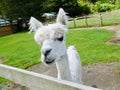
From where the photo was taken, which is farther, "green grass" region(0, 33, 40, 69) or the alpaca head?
"green grass" region(0, 33, 40, 69)

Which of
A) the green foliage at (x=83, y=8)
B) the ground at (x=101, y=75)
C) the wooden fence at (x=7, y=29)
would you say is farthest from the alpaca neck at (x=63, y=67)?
the green foliage at (x=83, y=8)

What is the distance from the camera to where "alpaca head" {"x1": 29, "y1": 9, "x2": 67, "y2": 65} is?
2.69 m

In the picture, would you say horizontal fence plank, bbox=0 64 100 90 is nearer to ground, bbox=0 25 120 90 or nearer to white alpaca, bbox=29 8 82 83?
white alpaca, bbox=29 8 82 83

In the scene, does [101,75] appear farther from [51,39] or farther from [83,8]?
[83,8]

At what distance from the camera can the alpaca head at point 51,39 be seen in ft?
8.82

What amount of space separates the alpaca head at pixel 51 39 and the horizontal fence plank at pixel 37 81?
0.90 ft

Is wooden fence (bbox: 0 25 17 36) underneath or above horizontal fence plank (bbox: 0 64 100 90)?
underneath

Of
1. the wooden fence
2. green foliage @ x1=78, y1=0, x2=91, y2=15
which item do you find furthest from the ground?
green foliage @ x1=78, y1=0, x2=91, y2=15

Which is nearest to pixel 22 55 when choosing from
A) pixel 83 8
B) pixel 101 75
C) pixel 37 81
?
pixel 101 75

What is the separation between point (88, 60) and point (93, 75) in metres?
1.81

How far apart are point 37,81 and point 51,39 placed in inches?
25.2


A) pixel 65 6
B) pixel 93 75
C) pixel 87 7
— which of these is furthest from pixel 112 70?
pixel 87 7

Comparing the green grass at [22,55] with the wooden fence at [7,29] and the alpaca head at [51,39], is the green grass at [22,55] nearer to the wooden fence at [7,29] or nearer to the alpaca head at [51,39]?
the alpaca head at [51,39]

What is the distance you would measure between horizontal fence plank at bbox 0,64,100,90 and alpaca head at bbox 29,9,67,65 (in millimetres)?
273
